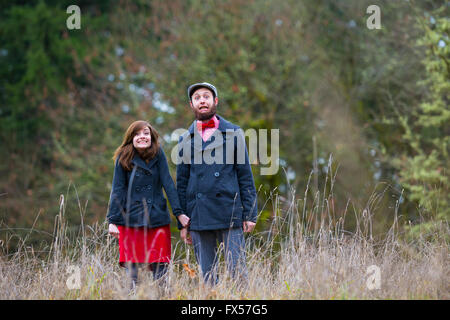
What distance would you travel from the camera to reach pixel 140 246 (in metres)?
3.33

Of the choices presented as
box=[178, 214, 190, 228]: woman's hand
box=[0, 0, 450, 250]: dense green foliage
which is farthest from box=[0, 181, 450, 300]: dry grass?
box=[0, 0, 450, 250]: dense green foliage

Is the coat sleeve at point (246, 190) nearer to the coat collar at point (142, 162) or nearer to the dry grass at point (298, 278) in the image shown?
the dry grass at point (298, 278)

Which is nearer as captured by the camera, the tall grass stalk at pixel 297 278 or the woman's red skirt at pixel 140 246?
the tall grass stalk at pixel 297 278

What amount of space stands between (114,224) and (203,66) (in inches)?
247

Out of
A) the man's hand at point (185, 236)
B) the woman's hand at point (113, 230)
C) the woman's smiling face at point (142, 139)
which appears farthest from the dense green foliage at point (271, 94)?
the woman's hand at point (113, 230)

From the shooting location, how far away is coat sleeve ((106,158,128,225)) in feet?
11.0

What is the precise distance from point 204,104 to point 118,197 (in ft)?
2.82

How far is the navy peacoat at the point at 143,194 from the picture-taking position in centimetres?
336

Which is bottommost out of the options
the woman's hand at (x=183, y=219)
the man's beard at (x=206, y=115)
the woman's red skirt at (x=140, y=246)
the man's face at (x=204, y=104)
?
the woman's red skirt at (x=140, y=246)

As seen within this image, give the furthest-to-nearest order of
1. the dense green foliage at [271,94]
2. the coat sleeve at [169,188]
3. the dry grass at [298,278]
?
the dense green foliage at [271,94], the coat sleeve at [169,188], the dry grass at [298,278]

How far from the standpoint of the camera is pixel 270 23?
386 inches

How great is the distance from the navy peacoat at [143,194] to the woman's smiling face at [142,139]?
81 millimetres

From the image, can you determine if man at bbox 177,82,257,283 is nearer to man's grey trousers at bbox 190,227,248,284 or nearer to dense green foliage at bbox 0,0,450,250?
man's grey trousers at bbox 190,227,248,284

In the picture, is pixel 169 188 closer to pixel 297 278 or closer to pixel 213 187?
pixel 213 187
